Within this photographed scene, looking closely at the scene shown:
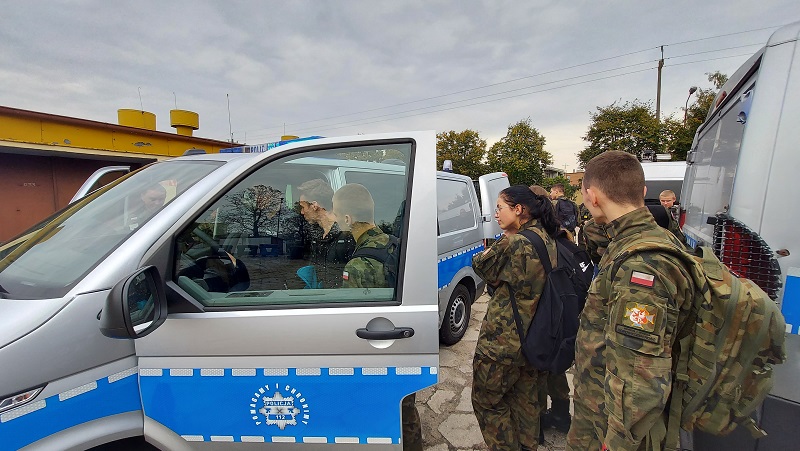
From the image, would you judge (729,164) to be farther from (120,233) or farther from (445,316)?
(120,233)

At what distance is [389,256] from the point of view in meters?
1.54

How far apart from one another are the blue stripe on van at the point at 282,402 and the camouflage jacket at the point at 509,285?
789mm

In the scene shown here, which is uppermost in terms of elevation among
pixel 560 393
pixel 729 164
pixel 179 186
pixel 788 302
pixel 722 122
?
pixel 722 122

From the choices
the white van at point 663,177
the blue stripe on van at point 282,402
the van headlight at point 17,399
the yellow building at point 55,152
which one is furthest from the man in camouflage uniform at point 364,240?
the white van at point 663,177

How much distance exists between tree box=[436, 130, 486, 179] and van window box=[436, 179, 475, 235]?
17.9m

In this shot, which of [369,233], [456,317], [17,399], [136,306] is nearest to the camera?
[17,399]

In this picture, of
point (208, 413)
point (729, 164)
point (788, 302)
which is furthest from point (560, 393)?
point (208, 413)

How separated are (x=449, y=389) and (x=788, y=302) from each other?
244cm

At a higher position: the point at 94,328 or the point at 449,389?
the point at 94,328

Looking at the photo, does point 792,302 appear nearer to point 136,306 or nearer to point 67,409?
point 136,306

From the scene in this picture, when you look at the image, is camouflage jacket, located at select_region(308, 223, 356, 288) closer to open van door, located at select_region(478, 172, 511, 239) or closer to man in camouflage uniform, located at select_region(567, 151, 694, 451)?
man in camouflage uniform, located at select_region(567, 151, 694, 451)

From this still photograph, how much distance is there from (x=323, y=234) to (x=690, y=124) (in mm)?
23309

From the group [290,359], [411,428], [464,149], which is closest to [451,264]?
[411,428]

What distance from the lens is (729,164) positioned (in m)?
2.11
